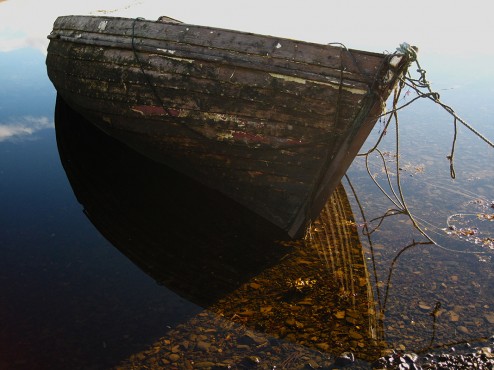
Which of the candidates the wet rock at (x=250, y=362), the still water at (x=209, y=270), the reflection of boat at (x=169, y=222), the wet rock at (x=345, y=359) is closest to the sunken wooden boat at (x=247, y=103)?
the reflection of boat at (x=169, y=222)

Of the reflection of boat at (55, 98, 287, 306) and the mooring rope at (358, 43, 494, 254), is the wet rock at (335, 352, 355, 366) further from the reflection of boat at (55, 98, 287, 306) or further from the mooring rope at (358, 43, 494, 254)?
the mooring rope at (358, 43, 494, 254)

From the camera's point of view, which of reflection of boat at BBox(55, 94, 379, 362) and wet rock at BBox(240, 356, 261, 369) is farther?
reflection of boat at BBox(55, 94, 379, 362)

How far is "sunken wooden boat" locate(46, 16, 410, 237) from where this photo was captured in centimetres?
487

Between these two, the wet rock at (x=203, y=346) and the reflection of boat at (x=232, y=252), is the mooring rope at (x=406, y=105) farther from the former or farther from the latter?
the wet rock at (x=203, y=346)

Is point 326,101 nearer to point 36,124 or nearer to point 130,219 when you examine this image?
point 130,219

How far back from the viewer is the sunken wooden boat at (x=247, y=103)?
→ 16.0 feet

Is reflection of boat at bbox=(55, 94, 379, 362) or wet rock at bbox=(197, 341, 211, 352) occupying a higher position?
reflection of boat at bbox=(55, 94, 379, 362)

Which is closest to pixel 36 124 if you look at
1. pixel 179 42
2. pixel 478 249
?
pixel 179 42

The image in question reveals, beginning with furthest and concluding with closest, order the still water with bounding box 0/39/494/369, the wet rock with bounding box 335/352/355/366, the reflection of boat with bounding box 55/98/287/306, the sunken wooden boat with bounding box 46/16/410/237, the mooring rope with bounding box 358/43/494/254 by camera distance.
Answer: the reflection of boat with bounding box 55/98/287/306, the sunken wooden boat with bounding box 46/16/410/237, the mooring rope with bounding box 358/43/494/254, the still water with bounding box 0/39/494/369, the wet rock with bounding box 335/352/355/366

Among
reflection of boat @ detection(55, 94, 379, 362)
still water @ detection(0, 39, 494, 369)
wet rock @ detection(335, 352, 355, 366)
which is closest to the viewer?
wet rock @ detection(335, 352, 355, 366)

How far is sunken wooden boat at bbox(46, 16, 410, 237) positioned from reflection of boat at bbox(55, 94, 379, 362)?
15.9 inches

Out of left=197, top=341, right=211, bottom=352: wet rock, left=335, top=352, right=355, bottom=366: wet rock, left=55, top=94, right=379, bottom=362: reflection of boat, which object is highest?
left=55, top=94, right=379, bottom=362: reflection of boat

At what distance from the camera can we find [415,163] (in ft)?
29.1

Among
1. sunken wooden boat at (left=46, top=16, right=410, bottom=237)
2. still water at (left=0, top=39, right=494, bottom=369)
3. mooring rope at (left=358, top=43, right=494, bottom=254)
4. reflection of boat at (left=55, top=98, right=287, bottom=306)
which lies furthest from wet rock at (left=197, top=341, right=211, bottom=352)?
mooring rope at (left=358, top=43, right=494, bottom=254)
